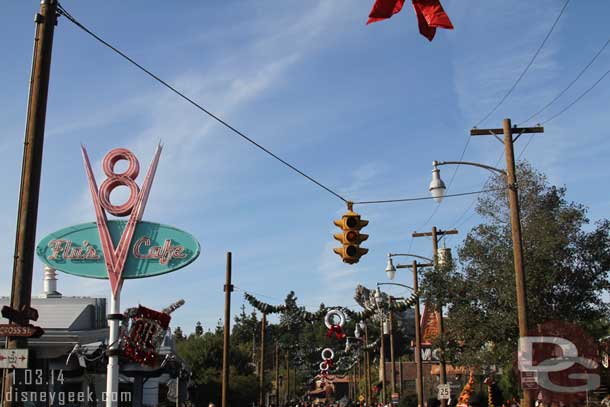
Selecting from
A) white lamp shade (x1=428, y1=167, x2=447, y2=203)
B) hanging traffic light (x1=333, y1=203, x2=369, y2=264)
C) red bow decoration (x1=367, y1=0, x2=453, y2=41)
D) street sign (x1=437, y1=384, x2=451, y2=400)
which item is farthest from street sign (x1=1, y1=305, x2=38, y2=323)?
street sign (x1=437, y1=384, x2=451, y2=400)

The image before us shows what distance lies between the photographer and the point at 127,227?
97.2 ft

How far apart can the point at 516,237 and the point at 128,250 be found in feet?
53.3

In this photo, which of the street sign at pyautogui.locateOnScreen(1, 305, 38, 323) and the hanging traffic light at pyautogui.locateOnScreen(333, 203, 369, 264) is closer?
the street sign at pyautogui.locateOnScreen(1, 305, 38, 323)

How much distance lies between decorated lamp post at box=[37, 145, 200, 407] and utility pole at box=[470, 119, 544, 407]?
13.4 m

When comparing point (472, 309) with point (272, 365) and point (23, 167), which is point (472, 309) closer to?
point (23, 167)

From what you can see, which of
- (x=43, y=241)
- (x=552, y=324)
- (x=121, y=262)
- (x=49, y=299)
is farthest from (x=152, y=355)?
(x=552, y=324)

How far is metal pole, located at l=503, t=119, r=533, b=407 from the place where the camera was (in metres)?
19.0

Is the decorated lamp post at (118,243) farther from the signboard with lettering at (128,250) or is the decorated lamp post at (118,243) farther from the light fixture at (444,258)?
the light fixture at (444,258)

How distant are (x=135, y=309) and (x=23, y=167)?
20.0 meters

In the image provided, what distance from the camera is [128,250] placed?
29.7 metres

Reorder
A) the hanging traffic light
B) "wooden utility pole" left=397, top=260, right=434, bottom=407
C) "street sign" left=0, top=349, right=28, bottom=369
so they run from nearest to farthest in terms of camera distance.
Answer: "street sign" left=0, top=349, right=28, bottom=369 → the hanging traffic light → "wooden utility pole" left=397, top=260, right=434, bottom=407

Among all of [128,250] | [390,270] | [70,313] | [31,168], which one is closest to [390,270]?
[390,270]

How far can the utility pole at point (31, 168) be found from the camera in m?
10.7

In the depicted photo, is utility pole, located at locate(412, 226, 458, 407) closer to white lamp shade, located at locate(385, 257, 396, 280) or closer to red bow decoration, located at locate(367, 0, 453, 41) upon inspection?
white lamp shade, located at locate(385, 257, 396, 280)
